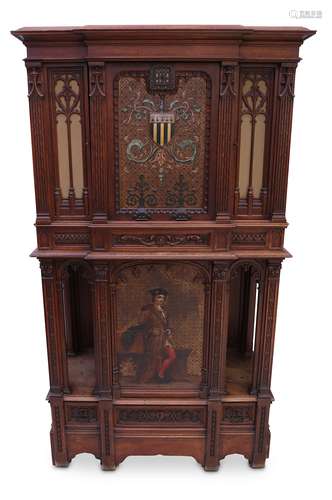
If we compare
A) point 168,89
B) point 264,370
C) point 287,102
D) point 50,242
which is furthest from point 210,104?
point 264,370

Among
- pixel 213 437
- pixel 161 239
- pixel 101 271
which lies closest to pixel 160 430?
pixel 213 437

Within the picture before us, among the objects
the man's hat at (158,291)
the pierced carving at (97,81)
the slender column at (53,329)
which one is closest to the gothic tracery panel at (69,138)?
the pierced carving at (97,81)

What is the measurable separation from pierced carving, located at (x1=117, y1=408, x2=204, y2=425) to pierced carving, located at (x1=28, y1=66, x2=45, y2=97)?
315 centimetres

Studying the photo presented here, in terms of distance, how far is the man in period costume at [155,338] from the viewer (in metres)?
4.84

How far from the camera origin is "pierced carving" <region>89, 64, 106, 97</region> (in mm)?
4113

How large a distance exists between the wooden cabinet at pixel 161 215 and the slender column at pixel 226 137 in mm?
13

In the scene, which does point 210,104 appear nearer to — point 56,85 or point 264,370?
point 56,85

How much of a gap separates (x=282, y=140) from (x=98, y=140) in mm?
1595

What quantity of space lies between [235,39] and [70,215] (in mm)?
2068

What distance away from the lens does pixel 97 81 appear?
4141 mm

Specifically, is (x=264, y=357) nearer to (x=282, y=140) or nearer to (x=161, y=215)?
(x=161, y=215)

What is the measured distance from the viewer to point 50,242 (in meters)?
4.59

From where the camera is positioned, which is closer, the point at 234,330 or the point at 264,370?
the point at 264,370

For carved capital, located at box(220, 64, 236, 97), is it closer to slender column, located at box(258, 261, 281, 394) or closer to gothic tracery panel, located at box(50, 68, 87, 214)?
gothic tracery panel, located at box(50, 68, 87, 214)
